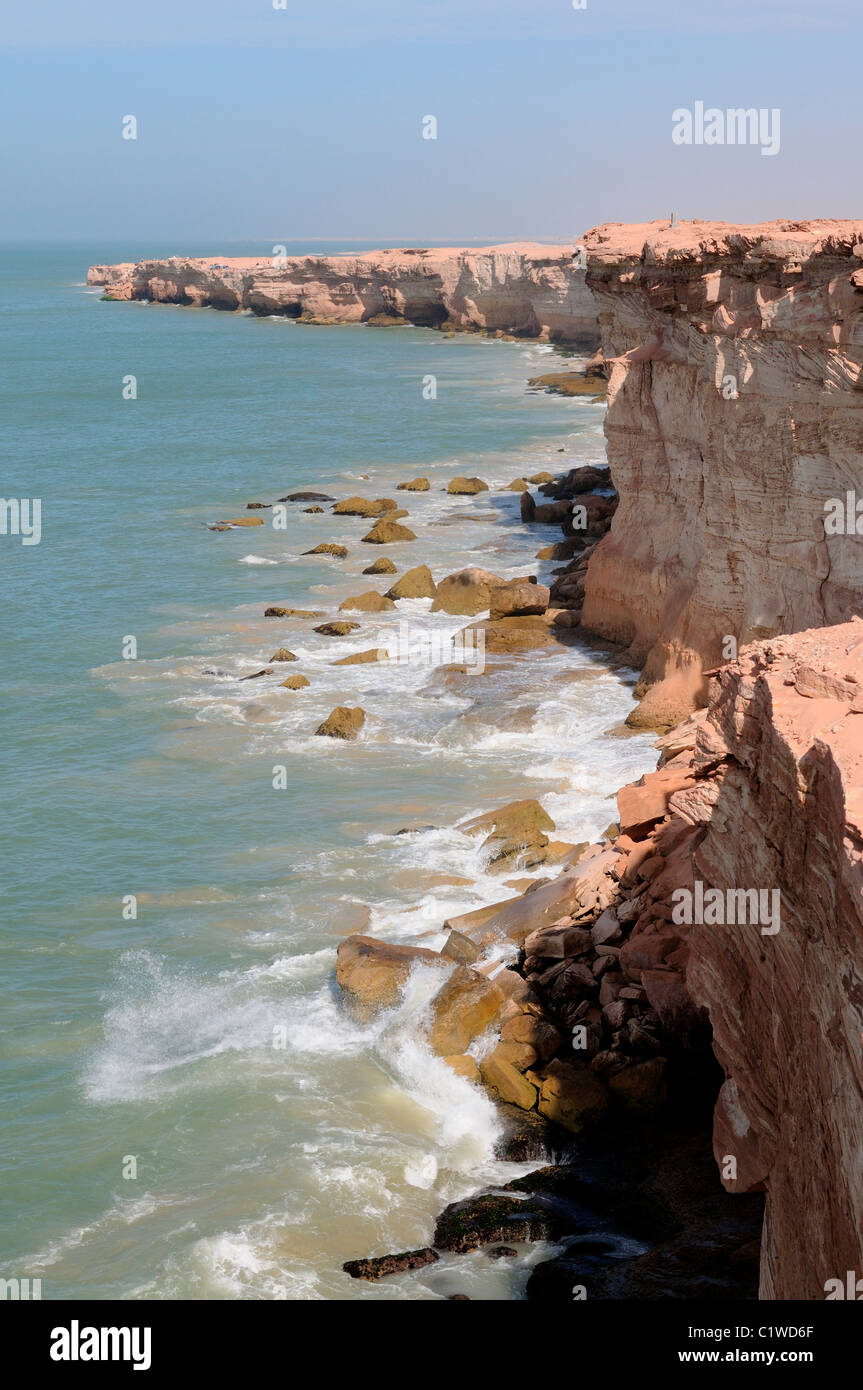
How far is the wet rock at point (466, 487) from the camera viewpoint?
1861 inches

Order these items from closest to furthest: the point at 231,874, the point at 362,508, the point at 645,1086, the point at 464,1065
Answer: the point at 645,1086
the point at 464,1065
the point at 231,874
the point at 362,508

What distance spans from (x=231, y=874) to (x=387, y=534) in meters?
20.9

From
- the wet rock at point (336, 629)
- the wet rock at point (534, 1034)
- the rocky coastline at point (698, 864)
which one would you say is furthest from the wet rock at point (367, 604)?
the wet rock at point (534, 1034)

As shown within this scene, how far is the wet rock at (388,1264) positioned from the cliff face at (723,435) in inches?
449

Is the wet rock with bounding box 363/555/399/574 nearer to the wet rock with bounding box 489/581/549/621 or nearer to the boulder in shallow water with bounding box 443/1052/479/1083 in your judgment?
the wet rock with bounding box 489/581/549/621

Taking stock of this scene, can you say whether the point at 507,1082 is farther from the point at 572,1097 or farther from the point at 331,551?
the point at 331,551

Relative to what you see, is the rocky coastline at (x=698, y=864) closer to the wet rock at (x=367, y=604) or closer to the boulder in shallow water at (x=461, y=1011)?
the boulder in shallow water at (x=461, y=1011)

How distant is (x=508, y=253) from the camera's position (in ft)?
310

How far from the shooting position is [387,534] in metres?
40.5

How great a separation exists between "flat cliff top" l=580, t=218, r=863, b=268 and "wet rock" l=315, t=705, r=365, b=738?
32.9 feet

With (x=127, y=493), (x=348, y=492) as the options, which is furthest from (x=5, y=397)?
(x=348, y=492)

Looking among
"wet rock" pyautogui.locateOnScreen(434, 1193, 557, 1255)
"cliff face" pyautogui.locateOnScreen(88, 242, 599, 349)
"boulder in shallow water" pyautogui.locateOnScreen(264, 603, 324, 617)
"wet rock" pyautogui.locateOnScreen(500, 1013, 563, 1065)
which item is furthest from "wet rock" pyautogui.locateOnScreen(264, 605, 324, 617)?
"cliff face" pyautogui.locateOnScreen(88, 242, 599, 349)

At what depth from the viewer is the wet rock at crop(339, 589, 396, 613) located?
3425 centimetres

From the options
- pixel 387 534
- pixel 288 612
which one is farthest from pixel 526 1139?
pixel 387 534
